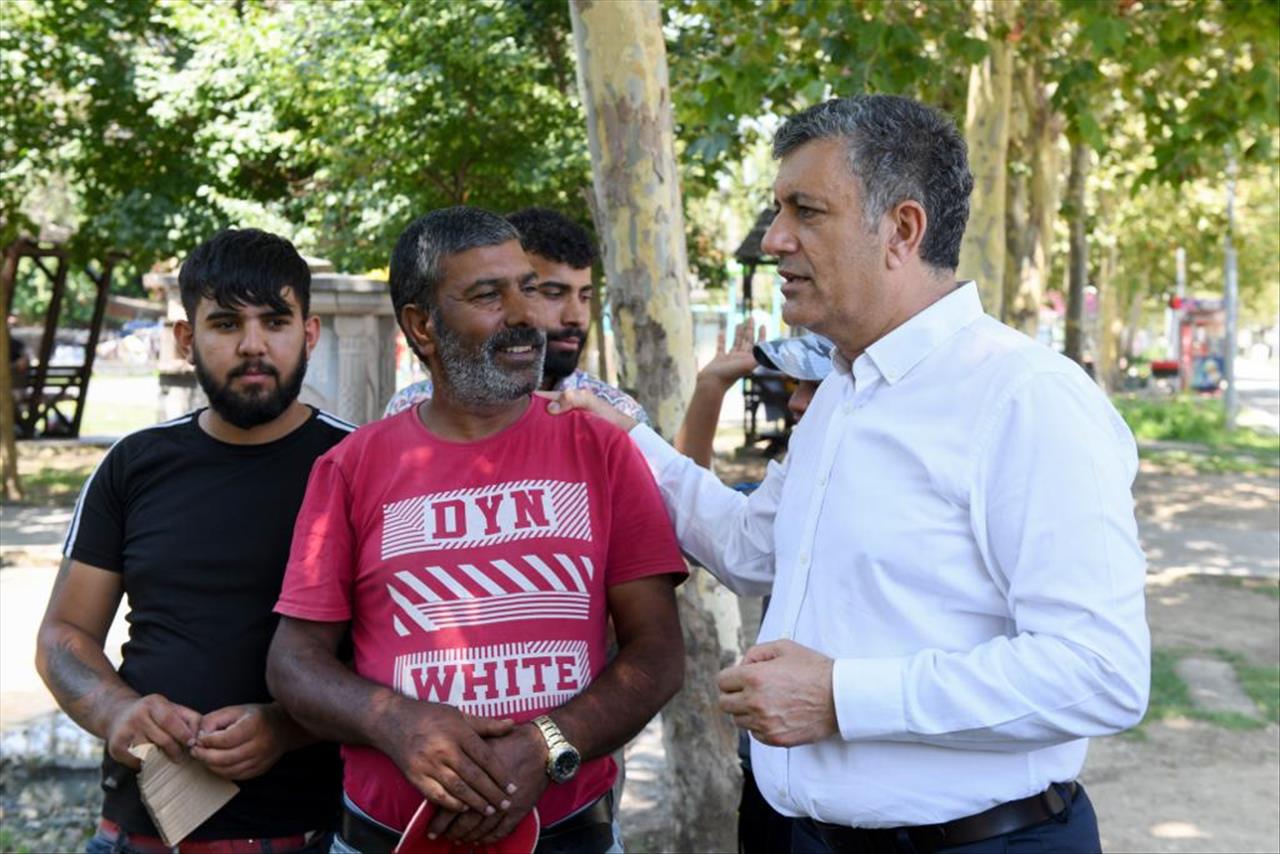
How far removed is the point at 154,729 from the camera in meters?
2.87

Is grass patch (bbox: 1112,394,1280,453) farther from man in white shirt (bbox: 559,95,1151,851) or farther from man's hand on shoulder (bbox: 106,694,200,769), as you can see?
man's hand on shoulder (bbox: 106,694,200,769)

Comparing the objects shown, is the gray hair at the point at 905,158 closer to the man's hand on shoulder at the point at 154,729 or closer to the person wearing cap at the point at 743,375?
the person wearing cap at the point at 743,375

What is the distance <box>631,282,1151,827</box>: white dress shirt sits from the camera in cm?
221

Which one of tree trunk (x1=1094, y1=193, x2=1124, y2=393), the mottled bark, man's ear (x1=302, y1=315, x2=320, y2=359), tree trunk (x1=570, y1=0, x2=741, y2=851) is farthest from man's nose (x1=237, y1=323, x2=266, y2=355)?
tree trunk (x1=1094, y1=193, x2=1124, y2=393)

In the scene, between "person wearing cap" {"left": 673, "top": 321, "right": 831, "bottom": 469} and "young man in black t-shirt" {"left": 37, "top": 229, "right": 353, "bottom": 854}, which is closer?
"young man in black t-shirt" {"left": 37, "top": 229, "right": 353, "bottom": 854}

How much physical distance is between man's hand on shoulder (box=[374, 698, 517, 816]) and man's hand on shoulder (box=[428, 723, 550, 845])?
0.05ft

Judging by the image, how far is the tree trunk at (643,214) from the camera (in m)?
4.68

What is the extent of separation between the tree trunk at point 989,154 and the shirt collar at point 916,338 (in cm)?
822

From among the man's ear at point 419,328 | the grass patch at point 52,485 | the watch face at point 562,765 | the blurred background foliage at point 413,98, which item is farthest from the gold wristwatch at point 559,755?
the grass patch at point 52,485

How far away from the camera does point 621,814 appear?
642 cm

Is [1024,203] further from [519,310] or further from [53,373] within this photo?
[53,373]

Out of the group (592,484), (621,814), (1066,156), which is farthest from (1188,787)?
(1066,156)

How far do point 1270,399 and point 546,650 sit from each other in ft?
153

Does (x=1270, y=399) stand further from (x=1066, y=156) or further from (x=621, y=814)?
(x=621, y=814)
